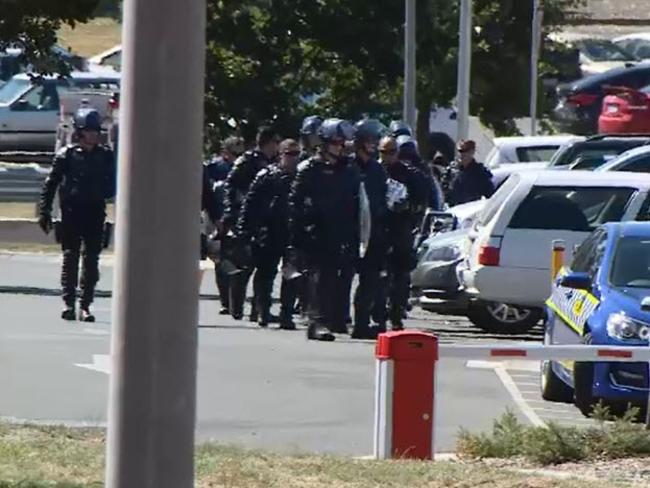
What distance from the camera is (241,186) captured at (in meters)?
19.3

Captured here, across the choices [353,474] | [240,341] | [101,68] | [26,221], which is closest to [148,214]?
[353,474]

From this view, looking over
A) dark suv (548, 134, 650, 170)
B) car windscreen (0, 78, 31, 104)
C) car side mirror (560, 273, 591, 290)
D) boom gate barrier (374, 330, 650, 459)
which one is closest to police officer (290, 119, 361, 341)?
car side mirror (560, 273, 591, 290)

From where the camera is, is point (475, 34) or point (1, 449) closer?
point (1, 449)

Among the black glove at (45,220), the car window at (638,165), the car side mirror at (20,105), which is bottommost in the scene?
the black glove at (45,220)

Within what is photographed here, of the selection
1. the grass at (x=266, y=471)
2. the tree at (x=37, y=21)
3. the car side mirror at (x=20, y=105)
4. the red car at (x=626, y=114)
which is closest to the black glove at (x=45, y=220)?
the tree at (x=37, y=21)

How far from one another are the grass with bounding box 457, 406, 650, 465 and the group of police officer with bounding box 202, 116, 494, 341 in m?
6.52

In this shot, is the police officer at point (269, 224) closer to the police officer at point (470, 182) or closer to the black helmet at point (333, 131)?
the black helmet at point (333, 131)

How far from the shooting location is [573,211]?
19.0m

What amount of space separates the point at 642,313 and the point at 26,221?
1737 cm

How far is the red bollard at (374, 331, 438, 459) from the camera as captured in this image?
10.3 m

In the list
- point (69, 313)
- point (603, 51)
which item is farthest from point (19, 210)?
point (603, 51)

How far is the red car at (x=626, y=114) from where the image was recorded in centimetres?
3450

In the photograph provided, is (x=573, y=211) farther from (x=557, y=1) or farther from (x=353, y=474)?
(x=557, y=1)

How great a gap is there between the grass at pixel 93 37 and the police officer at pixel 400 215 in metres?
44.1
